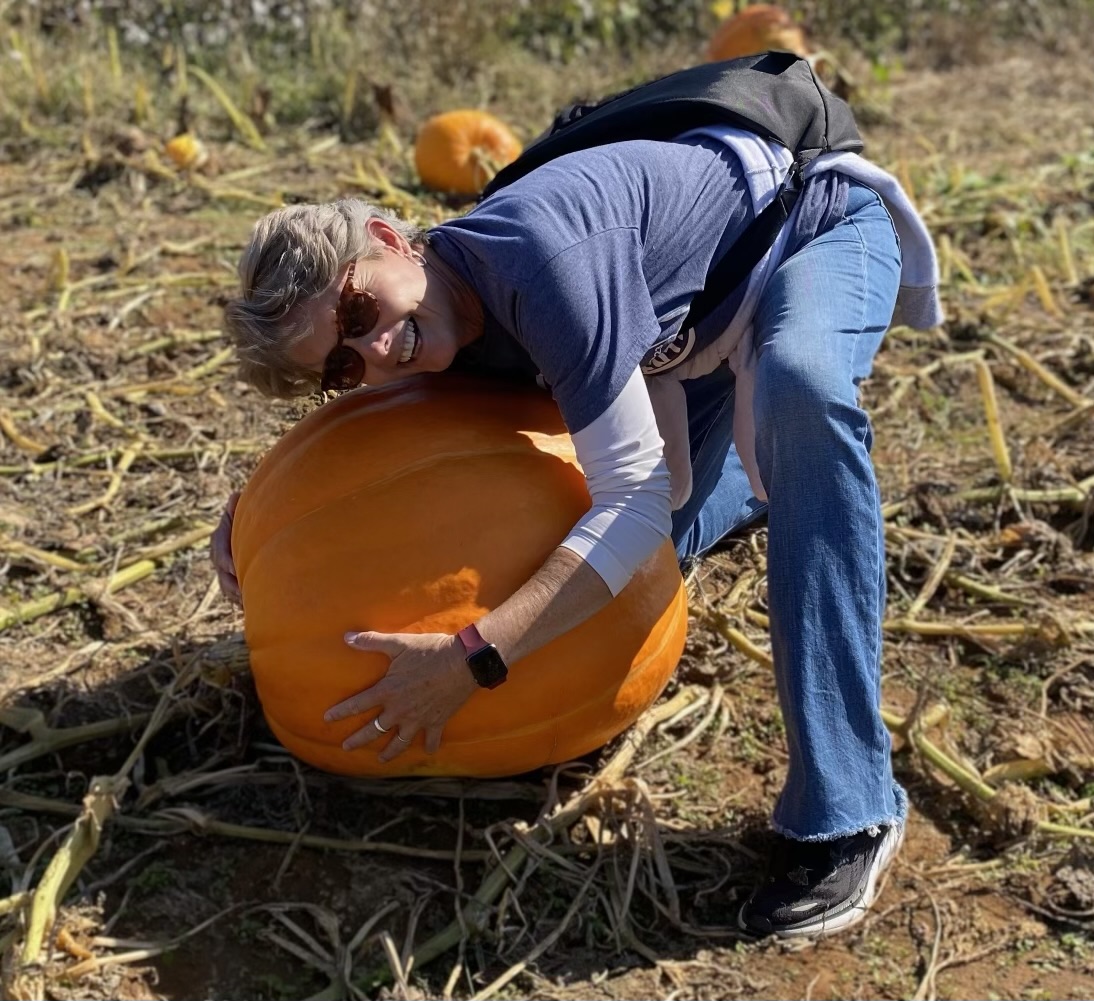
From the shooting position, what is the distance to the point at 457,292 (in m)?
2.47

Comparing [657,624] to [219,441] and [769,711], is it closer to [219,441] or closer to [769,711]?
[769,711]

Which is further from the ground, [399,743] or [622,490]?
[622,490]

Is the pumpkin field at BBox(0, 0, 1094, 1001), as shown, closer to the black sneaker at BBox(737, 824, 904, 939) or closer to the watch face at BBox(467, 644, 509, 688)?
the black sneaker at BBox(737, 824, 904, 939)

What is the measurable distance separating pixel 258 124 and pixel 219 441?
12.0 feet

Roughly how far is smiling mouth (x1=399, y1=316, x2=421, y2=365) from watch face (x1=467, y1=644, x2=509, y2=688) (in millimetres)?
537

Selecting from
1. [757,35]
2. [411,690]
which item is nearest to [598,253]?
[411,690]

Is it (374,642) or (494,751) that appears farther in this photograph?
(494,751)

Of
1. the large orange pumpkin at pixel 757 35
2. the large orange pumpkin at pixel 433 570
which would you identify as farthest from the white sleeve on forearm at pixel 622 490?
the large orange pumpkin at pixel 757 35

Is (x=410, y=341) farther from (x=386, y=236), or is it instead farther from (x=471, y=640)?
(x=471, y=640)

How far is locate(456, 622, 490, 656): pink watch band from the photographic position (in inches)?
93.7

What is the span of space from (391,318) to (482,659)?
2.03ft

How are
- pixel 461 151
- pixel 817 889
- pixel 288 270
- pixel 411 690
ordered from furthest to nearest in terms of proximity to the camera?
1. pixel 461 151
2. pixel 817 889
3. pixel 411 690
4. pixel 288 270

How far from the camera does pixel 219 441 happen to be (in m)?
4.13

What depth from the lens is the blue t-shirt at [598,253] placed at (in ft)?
7.59
